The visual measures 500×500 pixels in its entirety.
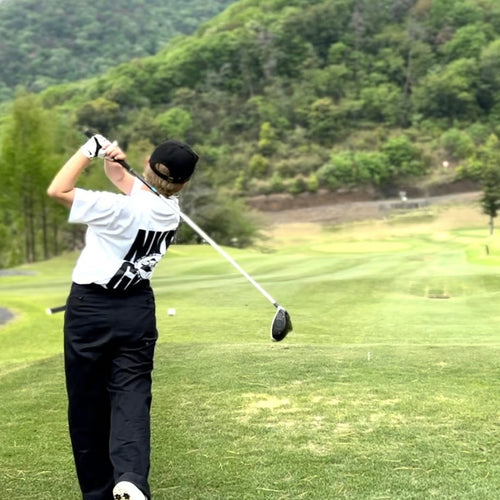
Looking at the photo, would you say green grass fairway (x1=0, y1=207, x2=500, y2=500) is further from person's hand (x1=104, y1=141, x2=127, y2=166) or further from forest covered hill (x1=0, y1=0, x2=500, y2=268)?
forest covered hill (x1=0, y1=0, x2=500, y2=268)

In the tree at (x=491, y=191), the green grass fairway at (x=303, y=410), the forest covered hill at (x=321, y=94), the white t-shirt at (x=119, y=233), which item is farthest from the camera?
the forest covered hill at (x=321, y=94)

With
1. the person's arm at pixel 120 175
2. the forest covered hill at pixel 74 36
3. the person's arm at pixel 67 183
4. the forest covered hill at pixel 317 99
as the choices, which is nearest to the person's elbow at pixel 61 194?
the person's arm at pixel 67 183

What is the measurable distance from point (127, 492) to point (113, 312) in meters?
0.78

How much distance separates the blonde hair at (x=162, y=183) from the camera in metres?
3.17

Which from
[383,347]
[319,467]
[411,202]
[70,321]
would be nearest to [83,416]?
[70,321]

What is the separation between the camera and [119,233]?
3.04m

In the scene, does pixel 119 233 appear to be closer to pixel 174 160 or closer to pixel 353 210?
pixel 174 160

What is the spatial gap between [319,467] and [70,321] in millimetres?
1560

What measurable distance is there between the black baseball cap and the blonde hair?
0.01 m

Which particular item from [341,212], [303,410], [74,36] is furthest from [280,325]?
[74,36]

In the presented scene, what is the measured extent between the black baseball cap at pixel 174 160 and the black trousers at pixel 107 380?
0.55 metres

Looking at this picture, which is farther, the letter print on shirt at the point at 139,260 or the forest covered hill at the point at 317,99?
the forest covered hill at the point at 317,99

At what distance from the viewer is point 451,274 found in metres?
16.0

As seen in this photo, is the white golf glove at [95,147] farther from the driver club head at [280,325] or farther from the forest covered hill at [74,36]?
the forest covered hill at [74,36]
